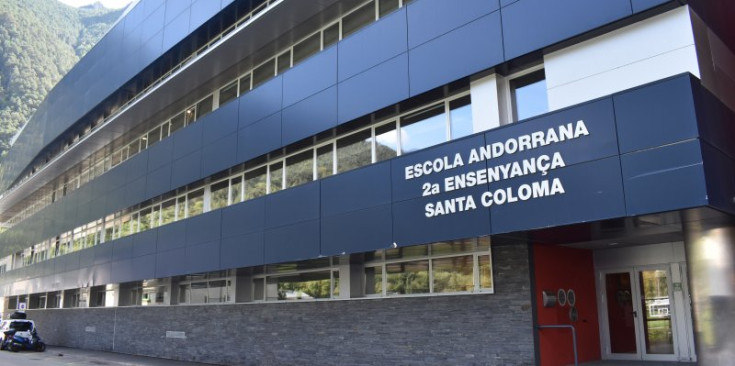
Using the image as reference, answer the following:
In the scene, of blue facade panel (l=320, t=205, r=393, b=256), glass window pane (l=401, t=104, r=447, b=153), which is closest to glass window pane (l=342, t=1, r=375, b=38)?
glass window pane (l=401, t=104, r=447, b=153)

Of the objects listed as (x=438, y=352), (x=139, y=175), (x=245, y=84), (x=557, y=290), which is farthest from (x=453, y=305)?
(x=139, y=175)

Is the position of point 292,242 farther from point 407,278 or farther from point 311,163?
point 407,278

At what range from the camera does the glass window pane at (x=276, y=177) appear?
16.6 m

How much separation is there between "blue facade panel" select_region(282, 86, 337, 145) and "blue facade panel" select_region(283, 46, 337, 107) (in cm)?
19

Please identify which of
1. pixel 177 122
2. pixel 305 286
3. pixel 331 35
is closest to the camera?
pixel 331 35

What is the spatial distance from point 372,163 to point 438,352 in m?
4.38

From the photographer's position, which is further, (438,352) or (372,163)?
(372,163)

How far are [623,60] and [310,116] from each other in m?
8.10

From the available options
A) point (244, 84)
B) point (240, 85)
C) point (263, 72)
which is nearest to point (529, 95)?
point (263, 72)

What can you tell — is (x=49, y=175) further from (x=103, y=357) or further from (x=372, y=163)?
(x=372, y=163)

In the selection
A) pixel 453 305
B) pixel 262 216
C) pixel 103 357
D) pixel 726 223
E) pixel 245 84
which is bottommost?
pixel 103 357

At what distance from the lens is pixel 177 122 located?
2323cm

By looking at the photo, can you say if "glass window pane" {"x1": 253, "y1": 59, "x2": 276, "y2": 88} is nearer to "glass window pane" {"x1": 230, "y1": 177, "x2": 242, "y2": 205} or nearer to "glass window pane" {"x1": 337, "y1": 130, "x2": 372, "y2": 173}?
"glass window pane" {"x1": 230, "y1": 177, "x2": 242, "y2": 205}

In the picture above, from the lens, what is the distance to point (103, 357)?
23.1m
